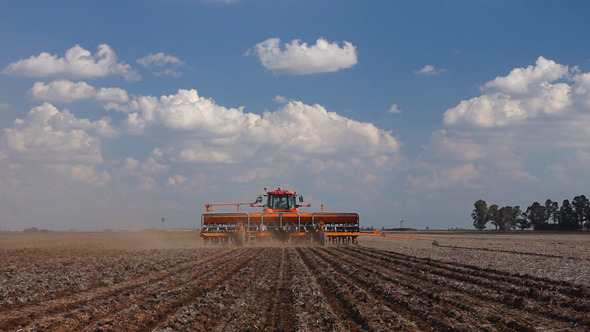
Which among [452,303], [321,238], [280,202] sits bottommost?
Answer: [452,303]

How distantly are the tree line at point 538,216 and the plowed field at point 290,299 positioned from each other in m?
110

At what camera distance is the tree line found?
11750cm

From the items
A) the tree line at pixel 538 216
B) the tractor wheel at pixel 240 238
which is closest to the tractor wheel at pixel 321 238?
the tractor wheel at pixel 240 238

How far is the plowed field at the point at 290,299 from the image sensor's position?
10672mm

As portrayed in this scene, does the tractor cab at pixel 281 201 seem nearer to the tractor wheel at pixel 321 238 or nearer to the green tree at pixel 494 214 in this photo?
the tractor wheel at pixel 321 238

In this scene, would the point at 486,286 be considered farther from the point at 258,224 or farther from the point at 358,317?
the point at 258,224

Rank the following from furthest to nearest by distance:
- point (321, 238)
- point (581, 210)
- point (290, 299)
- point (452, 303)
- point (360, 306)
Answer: point (581, 210) < point (321, 238) < point (290, 299) < point (452, 303) < point (360, 306)

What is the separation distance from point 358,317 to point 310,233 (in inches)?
984

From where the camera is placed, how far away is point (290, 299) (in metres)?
13.6

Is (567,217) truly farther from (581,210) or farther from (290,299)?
(290,299)

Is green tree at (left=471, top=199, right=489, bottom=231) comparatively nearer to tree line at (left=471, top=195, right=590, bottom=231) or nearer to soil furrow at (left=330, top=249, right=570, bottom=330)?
tree line at (left=471, top=195, right=590, bottom=231)

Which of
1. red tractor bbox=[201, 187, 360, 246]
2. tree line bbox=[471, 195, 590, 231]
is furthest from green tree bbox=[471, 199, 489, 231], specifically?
red tractor bbox=[201, 187, 360, 246]

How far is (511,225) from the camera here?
150m

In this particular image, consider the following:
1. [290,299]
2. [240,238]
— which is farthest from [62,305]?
[240,238]
